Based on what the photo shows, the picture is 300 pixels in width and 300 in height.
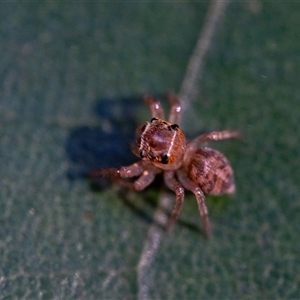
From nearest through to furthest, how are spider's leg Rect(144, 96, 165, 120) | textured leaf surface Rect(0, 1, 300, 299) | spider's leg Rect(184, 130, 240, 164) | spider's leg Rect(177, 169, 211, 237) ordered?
textured leaf surface Rect(0, 1, 300, 299) < spider's leg Rect(177, 169, 211, 237) < spider's leg Rect(184, 130, 240, 164) < spider's leg Rect(144, 96, 165, 120)

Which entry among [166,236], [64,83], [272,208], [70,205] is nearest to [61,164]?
[70,205]

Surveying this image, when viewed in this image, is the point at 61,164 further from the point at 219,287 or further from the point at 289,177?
the point at 289,177

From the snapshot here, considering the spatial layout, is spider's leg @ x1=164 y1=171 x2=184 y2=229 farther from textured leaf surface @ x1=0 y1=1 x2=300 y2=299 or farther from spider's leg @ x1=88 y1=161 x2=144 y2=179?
spider's leg @ x1=88 y1=161 x2=144 y2=179

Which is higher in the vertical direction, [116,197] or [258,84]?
[258,84]

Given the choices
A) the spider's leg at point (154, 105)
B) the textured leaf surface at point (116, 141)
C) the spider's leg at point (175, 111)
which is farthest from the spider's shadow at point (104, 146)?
the spider's leg at point (175, 111)

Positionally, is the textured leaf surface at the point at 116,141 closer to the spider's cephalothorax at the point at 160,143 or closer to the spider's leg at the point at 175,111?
the spider's leg at the point at 175,111

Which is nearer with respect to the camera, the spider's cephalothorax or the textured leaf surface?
the textured leaf surface

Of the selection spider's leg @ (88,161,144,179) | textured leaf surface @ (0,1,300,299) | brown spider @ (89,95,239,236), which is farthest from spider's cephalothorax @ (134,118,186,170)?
textured leaf surface @ (0,1,300,299)
